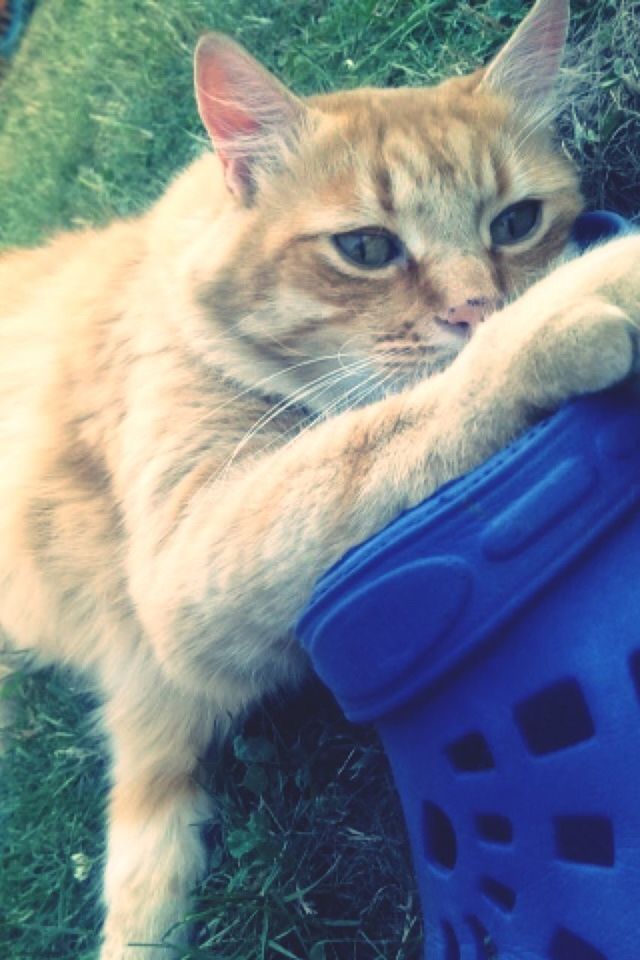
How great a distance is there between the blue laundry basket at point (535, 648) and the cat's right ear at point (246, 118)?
857 millimetres

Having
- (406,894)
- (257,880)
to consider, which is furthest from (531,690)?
(257,880)

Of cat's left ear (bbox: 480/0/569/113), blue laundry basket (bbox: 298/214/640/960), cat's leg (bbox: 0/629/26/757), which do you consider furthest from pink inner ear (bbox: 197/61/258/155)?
cat's leg (bbox: 0/629/26/757)

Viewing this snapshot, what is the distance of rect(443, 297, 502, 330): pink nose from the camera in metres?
1.38

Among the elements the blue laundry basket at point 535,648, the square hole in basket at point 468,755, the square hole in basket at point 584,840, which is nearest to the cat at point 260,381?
the blue laundry basket at point 535,648

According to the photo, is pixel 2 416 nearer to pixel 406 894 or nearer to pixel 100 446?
pixel 100 446

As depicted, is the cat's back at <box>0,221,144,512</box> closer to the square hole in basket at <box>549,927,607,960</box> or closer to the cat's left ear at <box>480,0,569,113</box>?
the cat's left ear at <box>480,0,569,113</box>

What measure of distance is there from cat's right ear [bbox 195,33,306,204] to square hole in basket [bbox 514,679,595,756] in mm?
1019

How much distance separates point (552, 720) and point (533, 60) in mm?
1208

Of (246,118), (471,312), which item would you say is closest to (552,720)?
(471,312)

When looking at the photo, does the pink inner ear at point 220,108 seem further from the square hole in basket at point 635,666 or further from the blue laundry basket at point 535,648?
the square hole in basket at point 635,666

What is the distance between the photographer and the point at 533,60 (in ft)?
5.58

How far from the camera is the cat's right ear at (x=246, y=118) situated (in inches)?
63.2

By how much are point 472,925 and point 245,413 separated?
85cm

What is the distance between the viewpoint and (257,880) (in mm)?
1595
